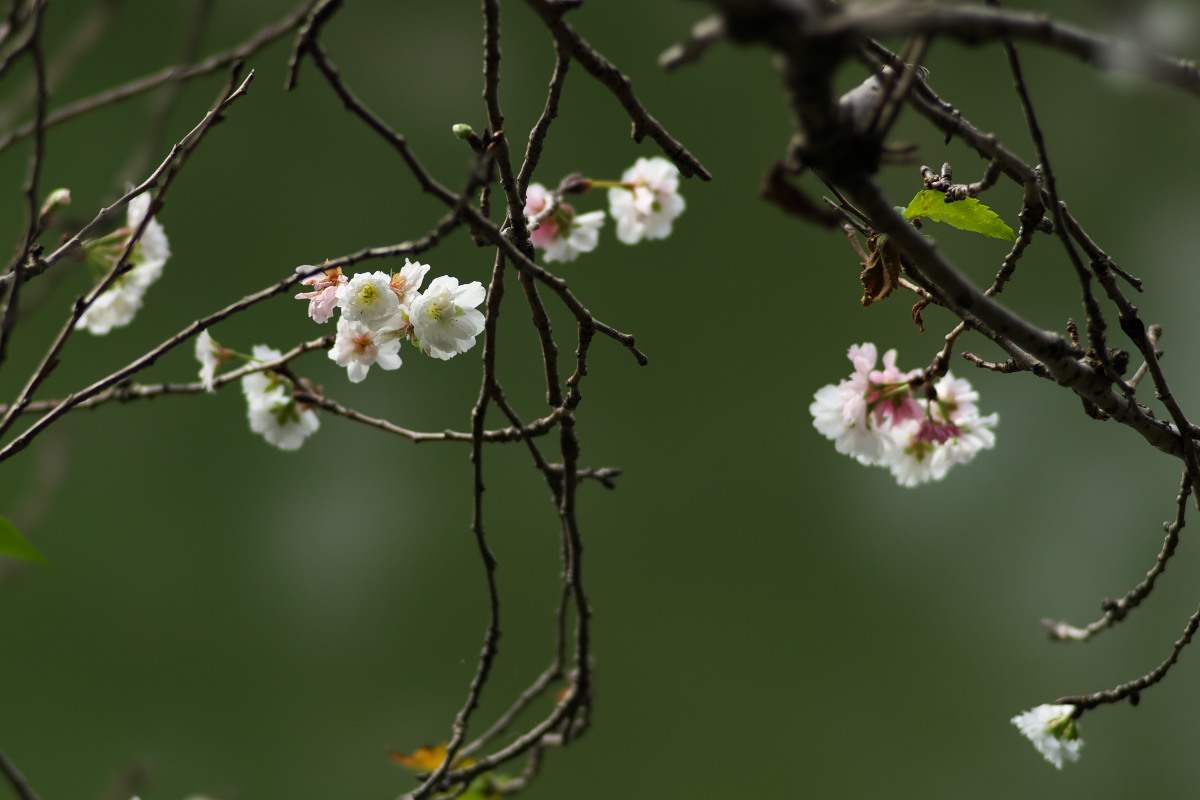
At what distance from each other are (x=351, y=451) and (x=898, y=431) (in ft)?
6.03

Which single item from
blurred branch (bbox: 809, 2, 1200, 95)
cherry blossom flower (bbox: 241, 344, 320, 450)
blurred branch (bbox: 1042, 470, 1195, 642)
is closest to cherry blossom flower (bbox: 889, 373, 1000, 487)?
blurred branch (bbox: 1042, 470, 1195, 642)

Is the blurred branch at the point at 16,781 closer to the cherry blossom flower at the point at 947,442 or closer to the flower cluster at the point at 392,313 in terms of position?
the flower cluster at the point at 392,313

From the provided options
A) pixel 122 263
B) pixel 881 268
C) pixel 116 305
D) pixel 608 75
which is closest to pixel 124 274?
pixel 116 305

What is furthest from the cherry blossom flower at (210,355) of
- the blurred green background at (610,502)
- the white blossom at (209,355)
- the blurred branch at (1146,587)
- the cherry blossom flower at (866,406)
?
the blurred green background at (610,502)

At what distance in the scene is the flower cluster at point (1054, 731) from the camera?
2.94 ft

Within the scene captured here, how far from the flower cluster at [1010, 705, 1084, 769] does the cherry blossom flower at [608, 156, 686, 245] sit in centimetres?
62

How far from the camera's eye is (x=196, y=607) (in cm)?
233

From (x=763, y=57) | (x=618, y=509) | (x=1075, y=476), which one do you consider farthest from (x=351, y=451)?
(x=1075, y=476)

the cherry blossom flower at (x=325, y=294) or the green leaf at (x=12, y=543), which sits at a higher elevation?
the cherry blossom flower at (x=325, y=294)

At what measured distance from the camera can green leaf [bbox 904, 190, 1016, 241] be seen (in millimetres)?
708

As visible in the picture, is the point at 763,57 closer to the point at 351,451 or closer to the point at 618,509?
the point at 618,509

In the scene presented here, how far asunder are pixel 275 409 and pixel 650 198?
0.46 metres

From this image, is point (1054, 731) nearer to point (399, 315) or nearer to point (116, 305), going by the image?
point (399, 315)

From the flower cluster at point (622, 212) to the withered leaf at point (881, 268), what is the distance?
1.01ft
